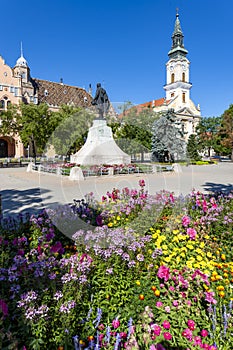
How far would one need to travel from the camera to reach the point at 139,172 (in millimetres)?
18547

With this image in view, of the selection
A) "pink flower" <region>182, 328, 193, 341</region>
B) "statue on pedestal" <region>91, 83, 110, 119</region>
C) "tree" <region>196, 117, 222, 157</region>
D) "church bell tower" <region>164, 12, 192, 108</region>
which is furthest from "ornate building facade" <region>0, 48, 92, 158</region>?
"pink flower" <region>182, 328, 193, 341</region>

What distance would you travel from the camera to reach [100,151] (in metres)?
19.7

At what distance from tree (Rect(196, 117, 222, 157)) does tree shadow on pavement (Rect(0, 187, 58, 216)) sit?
1998 inches

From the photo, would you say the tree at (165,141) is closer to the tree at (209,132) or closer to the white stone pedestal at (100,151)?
the white stone pedestal at (100,151)

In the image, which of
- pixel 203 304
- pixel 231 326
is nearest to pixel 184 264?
pixel 203 304

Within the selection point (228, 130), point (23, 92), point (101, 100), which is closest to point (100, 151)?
point (101, 100)

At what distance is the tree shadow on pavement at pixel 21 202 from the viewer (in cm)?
710

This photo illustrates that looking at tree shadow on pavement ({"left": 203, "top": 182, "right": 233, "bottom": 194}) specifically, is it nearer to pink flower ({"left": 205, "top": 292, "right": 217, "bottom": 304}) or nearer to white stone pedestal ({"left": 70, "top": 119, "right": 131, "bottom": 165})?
pink flower ({"left": 205, "top": 292, "right": 217, "bottom": 304})

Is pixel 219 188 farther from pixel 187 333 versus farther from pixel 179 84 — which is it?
pixel 179 84

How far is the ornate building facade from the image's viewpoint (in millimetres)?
45781

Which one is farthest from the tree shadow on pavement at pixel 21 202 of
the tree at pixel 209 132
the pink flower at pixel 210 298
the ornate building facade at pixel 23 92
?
the tree at pixel 209 132

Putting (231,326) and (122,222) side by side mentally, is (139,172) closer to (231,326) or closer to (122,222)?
(122,222)

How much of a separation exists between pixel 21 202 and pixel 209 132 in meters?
57.4

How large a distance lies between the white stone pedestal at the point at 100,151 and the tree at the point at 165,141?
962 centimetres
